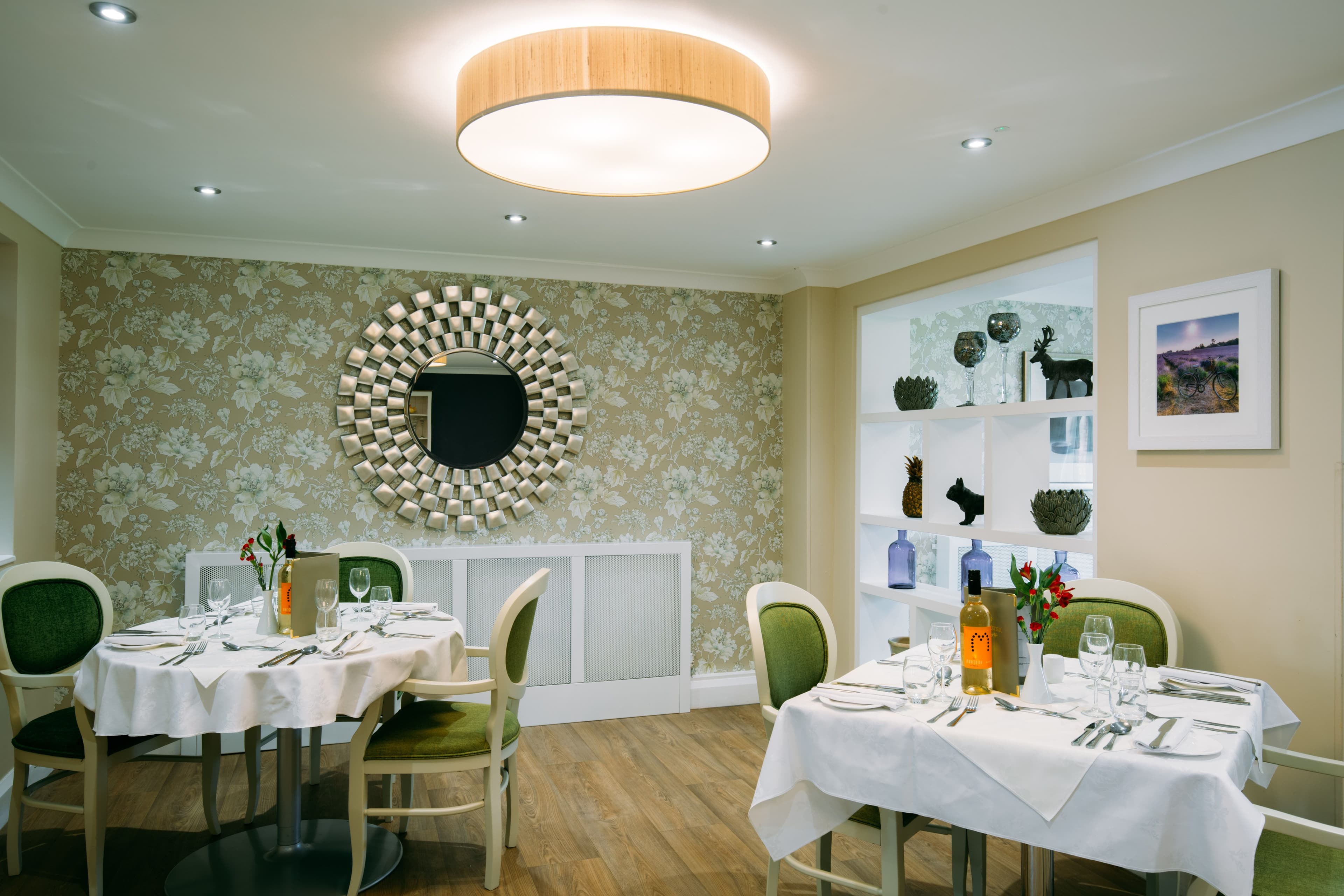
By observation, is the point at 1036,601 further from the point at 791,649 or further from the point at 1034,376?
the point at 1034,376

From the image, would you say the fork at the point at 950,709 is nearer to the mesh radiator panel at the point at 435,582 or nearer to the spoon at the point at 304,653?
the spoon at the point at 304,653

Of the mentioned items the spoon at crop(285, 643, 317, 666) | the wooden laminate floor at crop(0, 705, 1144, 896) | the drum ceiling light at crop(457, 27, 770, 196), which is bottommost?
the wooden laminate floor at crop(0, 705, 1144, 896)

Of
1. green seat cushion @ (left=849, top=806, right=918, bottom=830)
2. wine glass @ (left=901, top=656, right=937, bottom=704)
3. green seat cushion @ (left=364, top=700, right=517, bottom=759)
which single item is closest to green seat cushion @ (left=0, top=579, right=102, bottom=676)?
green seat cushion @ (left=364, top=700, right=517, bottom=759)

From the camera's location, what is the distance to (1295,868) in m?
1.91

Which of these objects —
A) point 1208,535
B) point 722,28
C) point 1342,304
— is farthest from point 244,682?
point 1342,304

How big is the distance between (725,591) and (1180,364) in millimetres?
2821

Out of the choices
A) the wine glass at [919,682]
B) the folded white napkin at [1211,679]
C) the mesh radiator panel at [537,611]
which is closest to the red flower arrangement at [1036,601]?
the wine glass at [919,682]

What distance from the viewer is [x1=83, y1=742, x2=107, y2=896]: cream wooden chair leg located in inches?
102

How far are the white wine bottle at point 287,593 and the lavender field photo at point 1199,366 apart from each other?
3025mm

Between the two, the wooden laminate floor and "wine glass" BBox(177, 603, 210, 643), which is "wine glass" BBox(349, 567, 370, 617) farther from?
the wooden laminate floor

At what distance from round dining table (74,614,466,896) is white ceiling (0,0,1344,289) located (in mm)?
1673

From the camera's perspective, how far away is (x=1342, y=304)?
251cm

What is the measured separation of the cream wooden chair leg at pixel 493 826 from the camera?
2.74 m

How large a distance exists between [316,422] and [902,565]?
3112 millimetres
